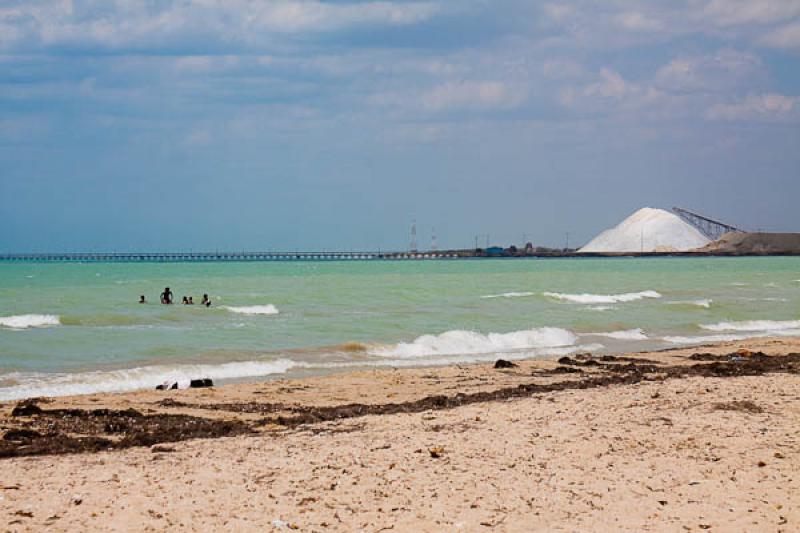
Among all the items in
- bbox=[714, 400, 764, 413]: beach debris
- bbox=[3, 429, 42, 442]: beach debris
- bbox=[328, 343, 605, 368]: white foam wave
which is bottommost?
bbox=[328, 343, 605, 368]: white foam wave

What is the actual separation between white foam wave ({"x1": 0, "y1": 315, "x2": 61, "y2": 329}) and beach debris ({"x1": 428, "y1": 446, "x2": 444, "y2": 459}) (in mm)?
22299

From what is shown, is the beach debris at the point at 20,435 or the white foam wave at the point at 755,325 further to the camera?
the white foam wave at the point at 755,325

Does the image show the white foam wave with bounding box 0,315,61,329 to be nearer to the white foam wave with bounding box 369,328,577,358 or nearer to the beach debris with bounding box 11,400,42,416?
the white foam wave with bounding box 369,328,577,358

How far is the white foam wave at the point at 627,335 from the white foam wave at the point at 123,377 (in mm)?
9942

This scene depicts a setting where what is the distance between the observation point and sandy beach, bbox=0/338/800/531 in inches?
261

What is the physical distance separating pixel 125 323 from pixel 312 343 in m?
9.01

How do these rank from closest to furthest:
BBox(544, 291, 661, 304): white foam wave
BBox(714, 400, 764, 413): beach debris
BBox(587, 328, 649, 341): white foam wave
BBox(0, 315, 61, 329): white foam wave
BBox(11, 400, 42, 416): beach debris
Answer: BBox(714, 400, 764, 413): beach debris
BBox(11, 400, 42, 416): beach debris
BBox(587, 328, 649, 341): white foam wave
BBox(0, 315, 61, 329): white foam wave
BBox(544, 291, 661, 304): white foam wave

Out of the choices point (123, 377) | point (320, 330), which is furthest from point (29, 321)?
point (123, 377)

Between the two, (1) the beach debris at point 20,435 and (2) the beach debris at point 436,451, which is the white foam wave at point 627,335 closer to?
(2) the beach debris at point 436,451

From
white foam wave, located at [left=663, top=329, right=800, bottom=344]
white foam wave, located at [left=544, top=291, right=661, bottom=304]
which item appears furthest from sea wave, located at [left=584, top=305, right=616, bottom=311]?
white foam wave, located at [left=663, top=329, right=800, bottom=344]

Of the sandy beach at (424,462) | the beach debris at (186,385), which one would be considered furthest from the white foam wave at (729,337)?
the beach debris at (186,385)

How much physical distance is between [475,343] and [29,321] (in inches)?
558

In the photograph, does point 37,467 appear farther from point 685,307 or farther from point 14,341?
point 685,307

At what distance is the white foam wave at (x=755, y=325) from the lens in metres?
28.4
